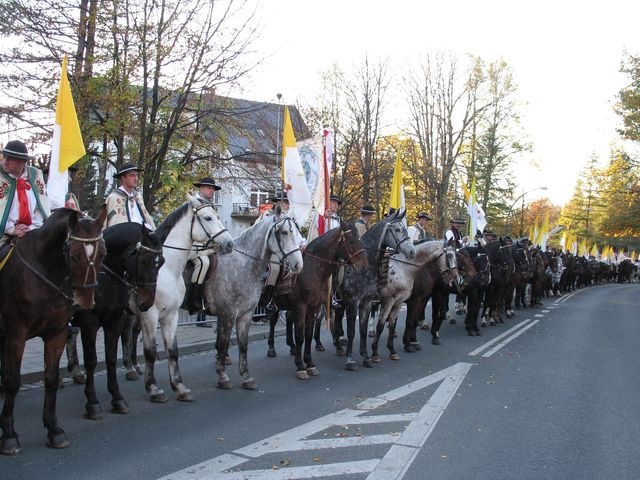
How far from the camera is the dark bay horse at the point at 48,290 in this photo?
503 centimetres

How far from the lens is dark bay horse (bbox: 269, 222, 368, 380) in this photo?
28.9 feet

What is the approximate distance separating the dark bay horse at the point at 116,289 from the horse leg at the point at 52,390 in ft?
2.86

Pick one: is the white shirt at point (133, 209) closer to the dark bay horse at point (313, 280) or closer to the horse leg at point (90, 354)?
the horse leg at point (90, 354)

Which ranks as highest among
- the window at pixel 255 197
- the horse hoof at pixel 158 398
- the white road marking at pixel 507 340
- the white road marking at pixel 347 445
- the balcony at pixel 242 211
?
the balcony at pixel 242 211

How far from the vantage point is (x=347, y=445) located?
558cm

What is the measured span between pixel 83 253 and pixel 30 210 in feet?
3.44

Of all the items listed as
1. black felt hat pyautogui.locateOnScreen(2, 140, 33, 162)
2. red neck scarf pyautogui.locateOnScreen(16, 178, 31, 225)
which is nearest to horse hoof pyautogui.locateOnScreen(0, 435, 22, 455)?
red neck scarf pyautogui.locateOnScreen(16, 178, 31, 225)

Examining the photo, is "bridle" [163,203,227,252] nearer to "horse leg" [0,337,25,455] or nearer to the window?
"horse leg" [0,337,25,455]

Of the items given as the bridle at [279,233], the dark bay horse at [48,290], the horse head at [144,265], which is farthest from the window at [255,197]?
the dark bay horse at [48,290]

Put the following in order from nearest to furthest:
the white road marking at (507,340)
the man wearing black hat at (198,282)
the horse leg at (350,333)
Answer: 1. the man wearing black hat at (198,282)
2. the horse leg at (350,333)
3. the white road marking at (507,340)

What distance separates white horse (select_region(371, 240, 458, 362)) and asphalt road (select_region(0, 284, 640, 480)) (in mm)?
676

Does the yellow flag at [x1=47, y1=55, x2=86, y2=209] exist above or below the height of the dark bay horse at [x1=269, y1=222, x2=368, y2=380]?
above

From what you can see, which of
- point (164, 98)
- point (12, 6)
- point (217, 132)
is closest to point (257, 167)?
point (217, 132)

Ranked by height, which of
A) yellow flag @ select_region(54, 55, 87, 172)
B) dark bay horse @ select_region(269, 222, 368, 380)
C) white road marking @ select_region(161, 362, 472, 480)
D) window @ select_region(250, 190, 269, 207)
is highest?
window @ select_region(250, 190, 269, 207)
